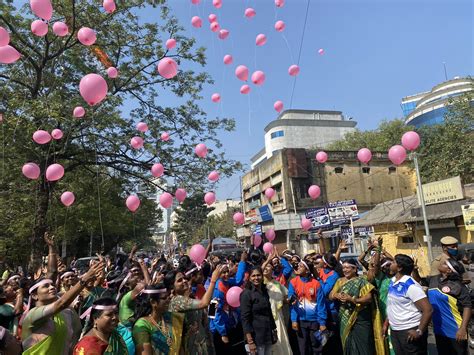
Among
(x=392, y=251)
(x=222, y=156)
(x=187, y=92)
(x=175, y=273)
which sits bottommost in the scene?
(x=392, y=251)

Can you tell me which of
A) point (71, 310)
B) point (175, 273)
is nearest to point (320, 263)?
point (175, 273)

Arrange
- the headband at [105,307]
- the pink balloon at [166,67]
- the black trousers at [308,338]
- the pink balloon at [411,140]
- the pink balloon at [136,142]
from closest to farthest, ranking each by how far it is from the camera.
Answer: the headband at [105,307]
the black trousers at [308,338]
the pink balloon at [411,140]
the pink balloon at [166,67]
the pink balloon at [136,142]

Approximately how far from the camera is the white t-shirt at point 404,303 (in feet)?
11.6

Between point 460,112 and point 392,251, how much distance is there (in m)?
8.52

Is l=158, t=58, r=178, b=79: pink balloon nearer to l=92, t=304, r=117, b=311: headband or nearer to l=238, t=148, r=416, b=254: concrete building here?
l=92, t=304, r=117, b=311: headband

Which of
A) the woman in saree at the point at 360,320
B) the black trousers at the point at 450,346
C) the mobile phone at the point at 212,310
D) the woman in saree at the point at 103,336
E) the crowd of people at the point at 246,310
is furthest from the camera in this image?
the mobile phone at the point at 212,310

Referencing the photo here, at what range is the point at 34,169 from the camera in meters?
7.80

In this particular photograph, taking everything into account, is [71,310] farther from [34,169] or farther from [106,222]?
[106,222]

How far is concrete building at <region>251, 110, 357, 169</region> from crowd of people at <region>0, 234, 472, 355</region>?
5479 centimetres

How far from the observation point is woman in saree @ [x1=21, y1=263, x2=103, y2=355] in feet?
8.39

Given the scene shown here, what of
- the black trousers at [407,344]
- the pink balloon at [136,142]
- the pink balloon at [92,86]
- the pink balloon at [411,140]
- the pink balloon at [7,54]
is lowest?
the black trousers at [407,344]

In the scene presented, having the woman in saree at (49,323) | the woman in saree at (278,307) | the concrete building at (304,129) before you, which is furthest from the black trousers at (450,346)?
the concrete building at (304,129)

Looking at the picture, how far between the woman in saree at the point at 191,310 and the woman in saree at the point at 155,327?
15cm

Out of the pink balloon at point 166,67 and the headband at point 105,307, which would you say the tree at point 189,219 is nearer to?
the pink balloon at point 166,67
